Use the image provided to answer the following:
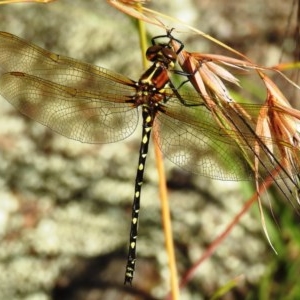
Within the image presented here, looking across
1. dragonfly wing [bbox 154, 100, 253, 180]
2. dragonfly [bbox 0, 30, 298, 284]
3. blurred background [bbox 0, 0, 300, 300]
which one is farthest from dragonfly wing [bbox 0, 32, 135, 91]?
blurred background [bbox 0, 0, 300, 300]

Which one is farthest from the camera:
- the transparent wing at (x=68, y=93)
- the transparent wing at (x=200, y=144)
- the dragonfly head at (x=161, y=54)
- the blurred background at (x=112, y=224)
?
the blurred background at (x=112, y=224)

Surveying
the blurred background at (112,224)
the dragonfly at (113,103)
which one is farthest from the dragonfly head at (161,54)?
the blurred background at (112,224)

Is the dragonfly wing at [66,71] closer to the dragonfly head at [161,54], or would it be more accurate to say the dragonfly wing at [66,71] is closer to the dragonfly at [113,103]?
the dragonfly at [113,103]

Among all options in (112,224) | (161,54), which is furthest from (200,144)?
(112,224)

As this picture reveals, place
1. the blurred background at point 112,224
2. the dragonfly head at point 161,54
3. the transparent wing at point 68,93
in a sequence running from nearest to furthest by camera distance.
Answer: the dragonfly head at point 161,54 < the transparent wing at point 68,93 < the blurred background at point 112,224

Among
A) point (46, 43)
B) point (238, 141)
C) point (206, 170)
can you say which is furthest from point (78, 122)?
point (46, 43)
